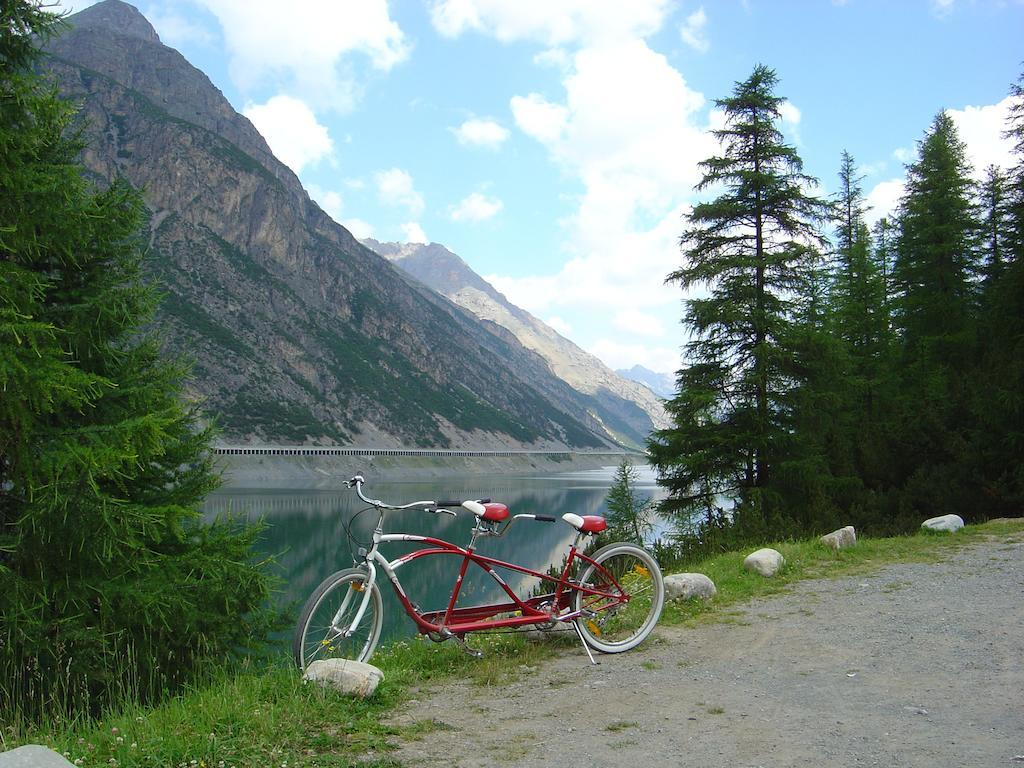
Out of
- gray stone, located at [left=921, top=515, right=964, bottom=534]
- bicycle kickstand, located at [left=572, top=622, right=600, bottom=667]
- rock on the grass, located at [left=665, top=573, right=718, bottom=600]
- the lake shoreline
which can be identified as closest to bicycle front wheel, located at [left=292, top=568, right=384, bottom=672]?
bicycle kickstand, located at [left=572, top=622, right=600, bottom=667]

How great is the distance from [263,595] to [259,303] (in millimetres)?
165652

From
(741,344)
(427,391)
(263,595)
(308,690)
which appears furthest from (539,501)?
(427,391)

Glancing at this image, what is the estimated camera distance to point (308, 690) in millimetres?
4543

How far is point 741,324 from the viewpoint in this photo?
59.8ft

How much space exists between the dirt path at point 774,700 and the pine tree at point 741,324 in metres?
10.1

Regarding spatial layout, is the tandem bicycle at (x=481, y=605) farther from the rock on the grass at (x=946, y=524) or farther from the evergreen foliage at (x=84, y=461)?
the rock on the grass at (x=946, y=524)

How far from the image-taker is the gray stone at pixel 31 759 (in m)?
2.85

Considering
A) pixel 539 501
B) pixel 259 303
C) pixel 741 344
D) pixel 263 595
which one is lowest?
pixel 539 501

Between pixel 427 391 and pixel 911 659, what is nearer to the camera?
pixel 911 659

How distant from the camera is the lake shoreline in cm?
9388

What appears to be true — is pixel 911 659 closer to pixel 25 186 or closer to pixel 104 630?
pixel 104 630

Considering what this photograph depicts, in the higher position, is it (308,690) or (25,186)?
(25,186)

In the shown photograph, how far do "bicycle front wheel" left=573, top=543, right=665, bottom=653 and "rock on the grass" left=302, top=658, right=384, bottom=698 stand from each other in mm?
2104

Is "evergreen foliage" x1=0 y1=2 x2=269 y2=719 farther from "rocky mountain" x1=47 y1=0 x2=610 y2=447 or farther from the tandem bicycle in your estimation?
"rocky mountain" x1=47 y1=0 x2=610 y2=447
